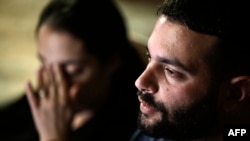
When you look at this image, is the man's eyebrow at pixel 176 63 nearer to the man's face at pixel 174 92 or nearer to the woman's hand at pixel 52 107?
the man's face at pixel 174 92

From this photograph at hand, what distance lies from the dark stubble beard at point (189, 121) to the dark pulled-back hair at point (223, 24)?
0.17 ft

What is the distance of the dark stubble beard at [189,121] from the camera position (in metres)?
0.62

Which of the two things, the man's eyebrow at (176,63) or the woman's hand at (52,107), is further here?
the woman's hand at (52,107)

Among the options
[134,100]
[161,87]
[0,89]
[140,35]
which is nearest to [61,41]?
[134,100]

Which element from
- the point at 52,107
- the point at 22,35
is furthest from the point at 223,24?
the point at 22,35

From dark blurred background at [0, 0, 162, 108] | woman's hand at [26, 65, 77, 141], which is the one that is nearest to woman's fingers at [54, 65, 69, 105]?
woman's hand at [26, 65, 77, 141]

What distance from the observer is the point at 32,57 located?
6.22 ft

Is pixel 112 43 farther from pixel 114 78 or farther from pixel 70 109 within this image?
pixel 70 109

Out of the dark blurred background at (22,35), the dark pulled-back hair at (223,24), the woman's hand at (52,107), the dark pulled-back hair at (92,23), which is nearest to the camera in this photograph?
the dark pulled-back hair at (223,24)

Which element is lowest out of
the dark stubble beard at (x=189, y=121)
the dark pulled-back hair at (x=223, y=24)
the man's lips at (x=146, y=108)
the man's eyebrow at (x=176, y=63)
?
the dark stubble beard at (x=189, y=121)

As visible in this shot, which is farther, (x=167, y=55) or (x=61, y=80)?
(x=61, y=80)

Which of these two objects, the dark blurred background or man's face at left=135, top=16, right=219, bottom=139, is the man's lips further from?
the dark blurred background

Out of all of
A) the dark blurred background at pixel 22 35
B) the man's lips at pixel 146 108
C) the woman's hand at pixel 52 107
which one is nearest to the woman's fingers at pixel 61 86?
the woman's hand at pixel 52 107

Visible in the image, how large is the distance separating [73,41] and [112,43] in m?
0.11
